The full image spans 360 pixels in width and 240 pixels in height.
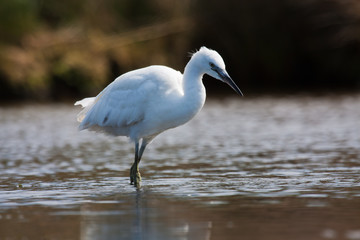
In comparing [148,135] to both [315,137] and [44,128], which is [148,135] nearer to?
[315,137]

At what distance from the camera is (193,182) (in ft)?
37.4

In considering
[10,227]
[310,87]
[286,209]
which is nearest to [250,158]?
[286,209]

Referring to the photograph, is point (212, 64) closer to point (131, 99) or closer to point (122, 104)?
point (131, 99)

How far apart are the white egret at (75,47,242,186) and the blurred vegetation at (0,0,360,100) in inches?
870

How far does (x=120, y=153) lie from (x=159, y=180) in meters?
4.86

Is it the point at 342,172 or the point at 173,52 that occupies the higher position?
the point at 173,52

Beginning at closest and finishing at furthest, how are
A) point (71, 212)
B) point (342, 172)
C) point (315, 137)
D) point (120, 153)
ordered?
point (71, 212) → point (342, 172) → point (120, 153) → point (315, 137)

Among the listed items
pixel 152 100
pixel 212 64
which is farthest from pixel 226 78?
pixel 152 100

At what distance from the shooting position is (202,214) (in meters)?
8.60

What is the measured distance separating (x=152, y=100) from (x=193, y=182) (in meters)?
1.38

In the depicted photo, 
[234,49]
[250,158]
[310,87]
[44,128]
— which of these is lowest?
[250,158]

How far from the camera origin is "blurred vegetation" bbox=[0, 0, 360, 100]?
34750 mm

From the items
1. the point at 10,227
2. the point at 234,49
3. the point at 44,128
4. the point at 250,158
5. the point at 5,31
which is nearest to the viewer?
the point at 10,227

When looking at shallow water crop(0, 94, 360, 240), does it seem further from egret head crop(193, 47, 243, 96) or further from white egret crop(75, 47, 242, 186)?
egret head crop(193, 47, 243, 96)
